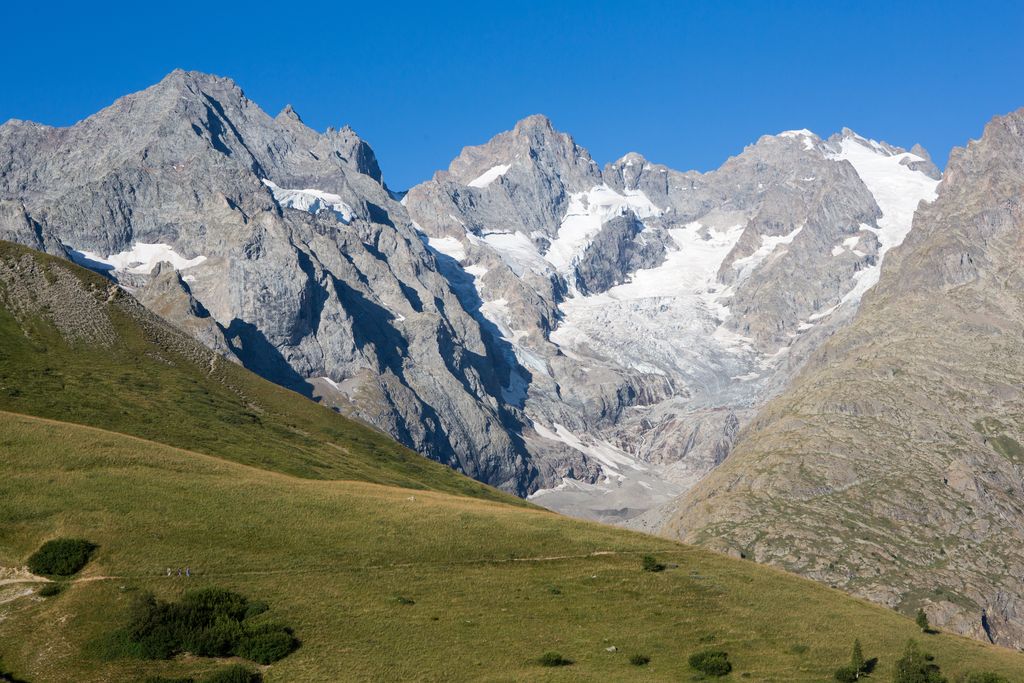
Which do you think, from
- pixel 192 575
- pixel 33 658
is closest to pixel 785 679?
pixel 192 575

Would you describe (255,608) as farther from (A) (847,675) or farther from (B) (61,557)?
(A) (847,675)

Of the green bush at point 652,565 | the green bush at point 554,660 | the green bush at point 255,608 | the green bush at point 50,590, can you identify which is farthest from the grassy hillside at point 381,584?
the green bush at point 652,565

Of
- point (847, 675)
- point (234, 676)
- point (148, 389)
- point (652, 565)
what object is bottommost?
point (234, 676)

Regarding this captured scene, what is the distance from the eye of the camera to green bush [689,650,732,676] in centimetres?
6969

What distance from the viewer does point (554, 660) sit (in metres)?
69.2

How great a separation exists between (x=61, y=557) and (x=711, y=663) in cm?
4564

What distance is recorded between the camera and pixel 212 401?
154m

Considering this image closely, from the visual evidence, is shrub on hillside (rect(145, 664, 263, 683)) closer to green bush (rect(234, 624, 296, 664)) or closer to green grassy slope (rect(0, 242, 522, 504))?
green bush (rect(234, 624, 296, 664))

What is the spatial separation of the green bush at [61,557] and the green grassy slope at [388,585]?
1005 millimetres

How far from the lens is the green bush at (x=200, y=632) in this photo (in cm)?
6781

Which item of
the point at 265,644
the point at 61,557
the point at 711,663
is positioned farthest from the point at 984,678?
the point at 61,557

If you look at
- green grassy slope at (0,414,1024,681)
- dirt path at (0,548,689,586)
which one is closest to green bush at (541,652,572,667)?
green grassy slope at (0,414,1024,681)

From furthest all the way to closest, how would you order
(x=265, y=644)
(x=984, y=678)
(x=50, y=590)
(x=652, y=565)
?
(x=652, y=565)
(x=50, y=590)
(x=984, y=678)
(x=265, y=644)

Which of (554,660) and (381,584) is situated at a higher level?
(381,584)
